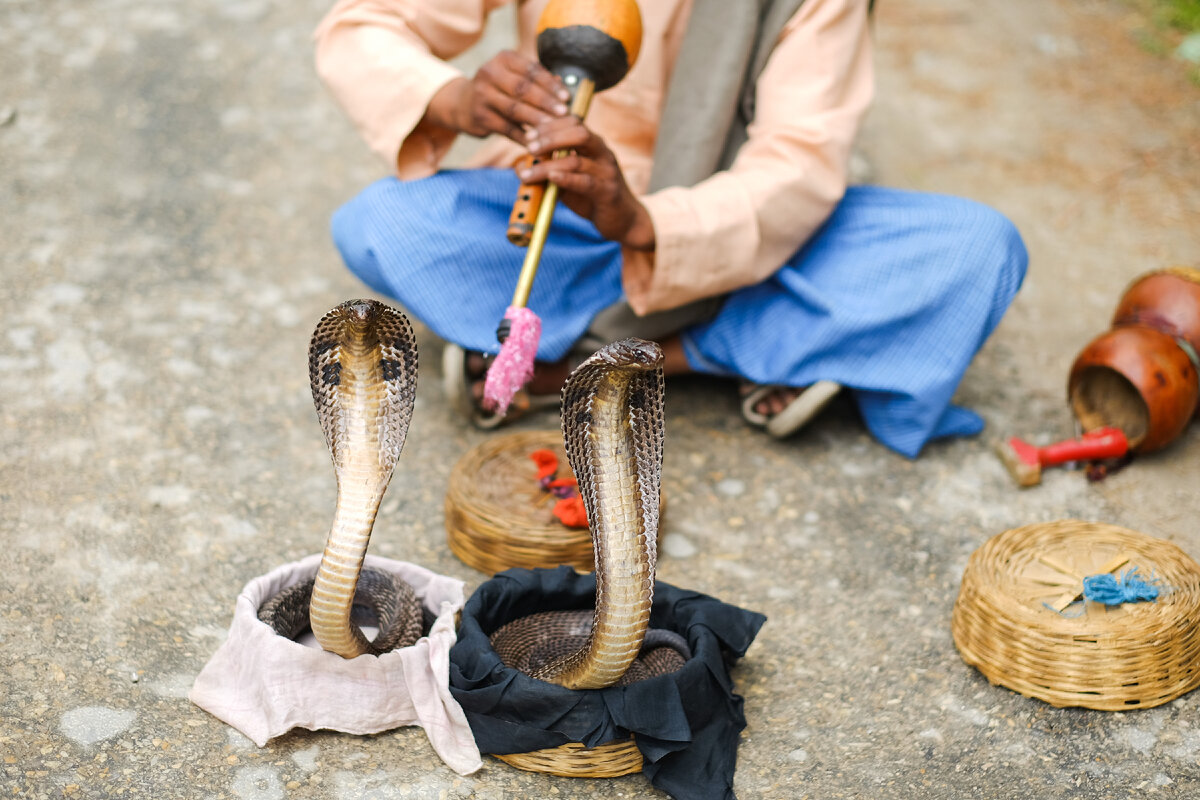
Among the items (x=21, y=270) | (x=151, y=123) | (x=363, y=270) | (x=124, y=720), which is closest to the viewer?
(x=124, y=720)

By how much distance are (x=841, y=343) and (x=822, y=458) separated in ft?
1.03

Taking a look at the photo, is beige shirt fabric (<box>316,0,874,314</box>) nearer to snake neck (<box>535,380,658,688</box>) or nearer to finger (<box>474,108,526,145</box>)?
finger (<box>474,108,526,145</box>)

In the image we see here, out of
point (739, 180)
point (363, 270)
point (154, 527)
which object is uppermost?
point (739, 180)

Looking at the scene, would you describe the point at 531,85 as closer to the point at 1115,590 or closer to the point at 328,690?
the point at 328,690

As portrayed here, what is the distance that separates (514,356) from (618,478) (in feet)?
2.07

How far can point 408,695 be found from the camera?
2.09 m

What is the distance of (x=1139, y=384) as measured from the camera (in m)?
2.85

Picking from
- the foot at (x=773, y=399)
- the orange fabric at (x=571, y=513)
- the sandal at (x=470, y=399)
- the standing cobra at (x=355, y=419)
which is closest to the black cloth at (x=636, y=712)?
the standing cobra at (x=355, y=419)

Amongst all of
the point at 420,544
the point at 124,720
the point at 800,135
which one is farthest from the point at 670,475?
the point at 124,720

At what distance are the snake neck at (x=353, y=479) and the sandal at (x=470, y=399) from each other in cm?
100

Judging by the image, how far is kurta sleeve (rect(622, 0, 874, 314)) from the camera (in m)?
2.71

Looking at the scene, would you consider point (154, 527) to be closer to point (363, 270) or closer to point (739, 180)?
point (363, 270)

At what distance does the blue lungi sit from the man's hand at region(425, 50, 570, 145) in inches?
14.3

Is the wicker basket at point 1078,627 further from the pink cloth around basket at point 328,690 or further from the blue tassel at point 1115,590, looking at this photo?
the pink cloth around basket at point 328,690
